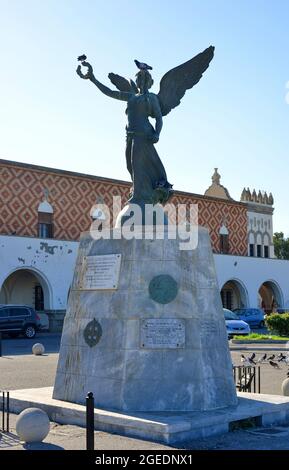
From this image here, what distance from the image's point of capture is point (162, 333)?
28.3ft

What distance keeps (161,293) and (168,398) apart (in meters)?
1.36

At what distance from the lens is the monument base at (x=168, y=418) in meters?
7.50

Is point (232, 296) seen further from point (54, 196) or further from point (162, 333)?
point (162, 333)

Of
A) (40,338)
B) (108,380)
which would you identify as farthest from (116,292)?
(40,338)

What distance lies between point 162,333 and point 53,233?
946 inches

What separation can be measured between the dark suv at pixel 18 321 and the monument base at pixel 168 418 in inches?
681

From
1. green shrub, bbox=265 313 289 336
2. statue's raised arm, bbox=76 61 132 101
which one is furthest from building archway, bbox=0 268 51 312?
statue's raised arm, bbox=76 61 132 101

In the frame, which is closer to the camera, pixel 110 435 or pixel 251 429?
pixel 110 435

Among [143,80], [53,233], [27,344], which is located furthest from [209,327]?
[53,233]

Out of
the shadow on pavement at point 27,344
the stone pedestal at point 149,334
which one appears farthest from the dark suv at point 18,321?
the stone pedestal at point 149,334

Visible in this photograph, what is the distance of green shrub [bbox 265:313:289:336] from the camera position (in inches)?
961
